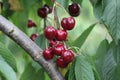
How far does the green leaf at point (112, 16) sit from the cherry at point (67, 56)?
0.17 metres

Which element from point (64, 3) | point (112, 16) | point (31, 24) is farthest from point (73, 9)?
point (31, 24)

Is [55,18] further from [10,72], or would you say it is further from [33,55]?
[10,72]

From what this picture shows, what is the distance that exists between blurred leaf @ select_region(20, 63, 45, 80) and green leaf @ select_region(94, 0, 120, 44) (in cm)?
40

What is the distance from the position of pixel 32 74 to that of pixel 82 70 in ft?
1.54

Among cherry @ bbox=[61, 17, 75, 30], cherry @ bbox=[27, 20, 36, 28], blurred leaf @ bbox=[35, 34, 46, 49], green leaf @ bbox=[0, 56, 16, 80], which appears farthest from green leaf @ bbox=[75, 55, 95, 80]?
cherry @ bbox=[27, 20, 36, 28]

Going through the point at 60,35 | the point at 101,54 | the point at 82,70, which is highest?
the point at 60,35

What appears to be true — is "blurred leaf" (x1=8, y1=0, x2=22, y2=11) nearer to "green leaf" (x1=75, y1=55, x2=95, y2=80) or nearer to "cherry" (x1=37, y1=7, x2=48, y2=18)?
"cherry" (x1=37, y1=7, x2=48, y2=18)

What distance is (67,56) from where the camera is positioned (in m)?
1.31

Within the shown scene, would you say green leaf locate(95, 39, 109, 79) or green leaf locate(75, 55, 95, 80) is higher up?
green leaf locate(75, 55, 95, 80)

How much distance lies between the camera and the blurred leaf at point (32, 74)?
1.69 metres

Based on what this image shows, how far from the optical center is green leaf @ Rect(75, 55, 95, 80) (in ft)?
4.28

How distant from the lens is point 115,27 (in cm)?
140

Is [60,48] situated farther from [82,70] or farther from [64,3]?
[64,3]

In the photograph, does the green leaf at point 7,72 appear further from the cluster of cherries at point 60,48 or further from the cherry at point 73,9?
the cherry at point 73,9
